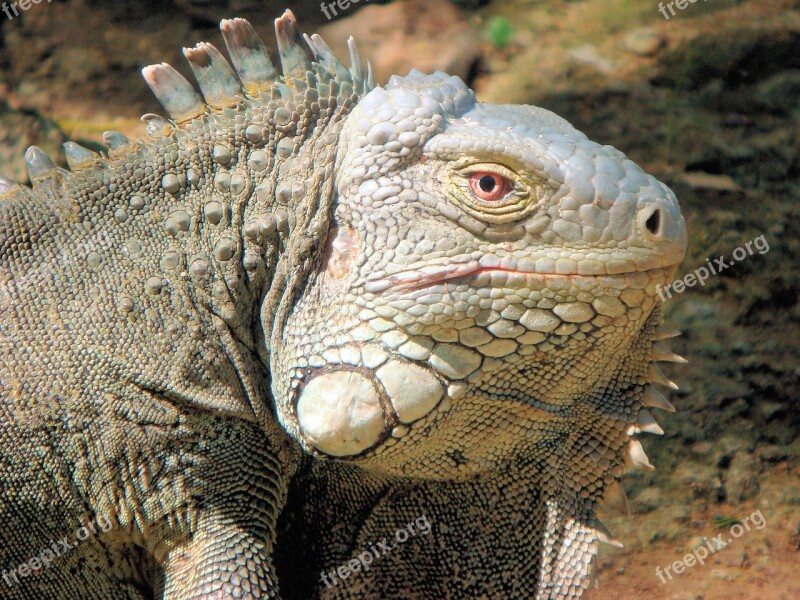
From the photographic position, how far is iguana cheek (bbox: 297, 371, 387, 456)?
8.36 ft

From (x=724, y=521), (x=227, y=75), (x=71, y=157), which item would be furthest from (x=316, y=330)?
(x=724, y=521)

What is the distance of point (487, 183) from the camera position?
249 centimetres

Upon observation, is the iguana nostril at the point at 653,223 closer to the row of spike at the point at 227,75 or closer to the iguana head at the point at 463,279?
the iguana head at the point at 463,279

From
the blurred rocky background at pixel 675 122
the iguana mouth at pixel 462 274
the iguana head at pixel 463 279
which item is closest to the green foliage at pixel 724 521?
the blurred rocky background at pixel 675 122

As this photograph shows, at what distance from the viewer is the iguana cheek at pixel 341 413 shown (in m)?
2.55

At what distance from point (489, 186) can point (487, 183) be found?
0.4 inches

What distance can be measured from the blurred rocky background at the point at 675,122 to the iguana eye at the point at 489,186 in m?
3.19

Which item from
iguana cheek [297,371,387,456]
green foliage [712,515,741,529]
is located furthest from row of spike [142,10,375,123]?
green foliage [712,515,741,529]

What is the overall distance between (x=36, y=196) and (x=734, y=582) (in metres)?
4.14

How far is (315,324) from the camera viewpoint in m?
2.67

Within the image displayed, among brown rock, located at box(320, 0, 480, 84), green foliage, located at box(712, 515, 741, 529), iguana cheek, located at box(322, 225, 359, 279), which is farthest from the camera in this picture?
brown rock, located at box(320, 0, 480, 84)

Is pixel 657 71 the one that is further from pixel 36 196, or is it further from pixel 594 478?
pixel 36 196

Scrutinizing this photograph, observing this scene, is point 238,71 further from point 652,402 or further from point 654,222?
point 652,402

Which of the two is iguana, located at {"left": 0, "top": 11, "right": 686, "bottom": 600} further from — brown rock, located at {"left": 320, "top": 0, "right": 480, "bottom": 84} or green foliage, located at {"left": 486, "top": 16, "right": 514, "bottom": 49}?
green foliage, located at {"left": 486, "top": 16, "right": 514, "bottom": 49}
